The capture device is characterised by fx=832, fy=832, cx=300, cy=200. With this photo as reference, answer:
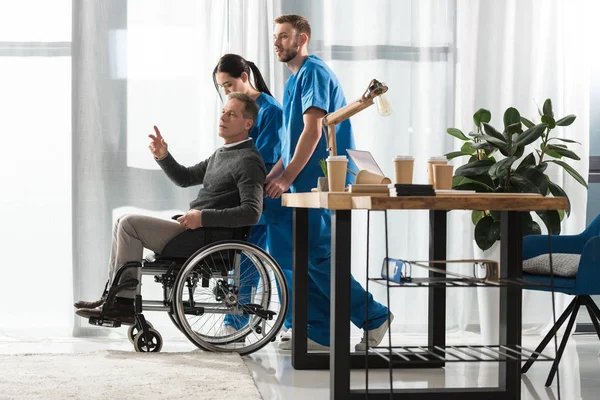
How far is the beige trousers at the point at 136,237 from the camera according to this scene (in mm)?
3219

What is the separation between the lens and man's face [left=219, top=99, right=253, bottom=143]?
3428 millimetres

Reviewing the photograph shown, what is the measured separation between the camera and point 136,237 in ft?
10.6

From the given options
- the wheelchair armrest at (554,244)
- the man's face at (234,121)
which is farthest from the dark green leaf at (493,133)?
the man's face at (234,121)

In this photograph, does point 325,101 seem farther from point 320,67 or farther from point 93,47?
point 93,47

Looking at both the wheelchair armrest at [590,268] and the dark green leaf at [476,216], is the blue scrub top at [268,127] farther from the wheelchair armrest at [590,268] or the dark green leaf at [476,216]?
the wheelchair armrest at [590,268]

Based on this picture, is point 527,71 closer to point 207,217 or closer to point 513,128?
point 513,128

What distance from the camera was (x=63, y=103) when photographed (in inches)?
155

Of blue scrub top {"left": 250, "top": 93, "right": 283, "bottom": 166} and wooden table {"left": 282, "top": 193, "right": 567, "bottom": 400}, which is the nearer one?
wooden table {"left": 282, "top": 193, "right": 567, "bottom": 400}

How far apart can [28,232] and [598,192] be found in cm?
300

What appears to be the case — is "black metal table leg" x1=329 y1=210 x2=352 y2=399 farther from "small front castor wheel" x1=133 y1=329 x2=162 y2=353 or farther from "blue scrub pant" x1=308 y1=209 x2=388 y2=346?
"small front castor wheel" x1=133 y1=329 x2=162 y2=353

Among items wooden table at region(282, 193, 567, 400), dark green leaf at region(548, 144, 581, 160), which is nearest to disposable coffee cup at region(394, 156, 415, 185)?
wooden table at region(282, 193, 567, 400)

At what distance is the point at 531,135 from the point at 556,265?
629mm

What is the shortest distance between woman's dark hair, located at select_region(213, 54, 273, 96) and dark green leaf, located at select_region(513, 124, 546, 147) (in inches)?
44.2

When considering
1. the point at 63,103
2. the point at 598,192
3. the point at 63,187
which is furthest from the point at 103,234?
the point at 598,192
